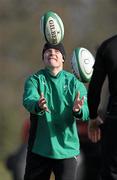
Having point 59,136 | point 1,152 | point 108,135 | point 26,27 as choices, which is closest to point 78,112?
point 59,136

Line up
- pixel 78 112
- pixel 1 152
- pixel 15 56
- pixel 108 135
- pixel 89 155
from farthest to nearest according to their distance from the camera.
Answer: pixel 15 56
pixel 1 152
pixel 89 155
pixel 78 112
pixel 108 135

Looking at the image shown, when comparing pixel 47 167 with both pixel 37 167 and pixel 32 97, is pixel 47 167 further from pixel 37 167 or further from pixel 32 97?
pixel 32 97

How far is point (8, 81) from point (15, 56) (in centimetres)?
37

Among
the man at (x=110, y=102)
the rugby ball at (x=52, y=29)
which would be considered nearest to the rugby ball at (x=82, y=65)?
the rugby ball at (x=52, y=29)

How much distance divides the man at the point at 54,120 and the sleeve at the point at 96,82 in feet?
1.27

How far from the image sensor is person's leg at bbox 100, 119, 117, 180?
4.24 metres

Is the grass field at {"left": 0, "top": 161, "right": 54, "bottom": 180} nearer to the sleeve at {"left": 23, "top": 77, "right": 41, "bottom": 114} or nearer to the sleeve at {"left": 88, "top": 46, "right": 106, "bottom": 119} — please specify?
the sleeve at {"left": 23, "top": 77, "right": 41, "bottom": 114}

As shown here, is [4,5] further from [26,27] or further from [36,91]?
[36,91]

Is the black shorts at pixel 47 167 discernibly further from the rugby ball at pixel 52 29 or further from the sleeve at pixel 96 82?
the rugby ball at pixel 52 29

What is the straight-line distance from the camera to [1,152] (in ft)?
31.7

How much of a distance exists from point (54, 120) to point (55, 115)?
0.12ft

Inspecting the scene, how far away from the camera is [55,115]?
194 inches

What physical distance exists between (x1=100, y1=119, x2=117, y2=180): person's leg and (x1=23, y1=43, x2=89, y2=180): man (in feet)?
1.96

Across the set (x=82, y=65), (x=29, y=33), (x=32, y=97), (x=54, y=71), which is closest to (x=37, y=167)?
(x=32, y=97)
